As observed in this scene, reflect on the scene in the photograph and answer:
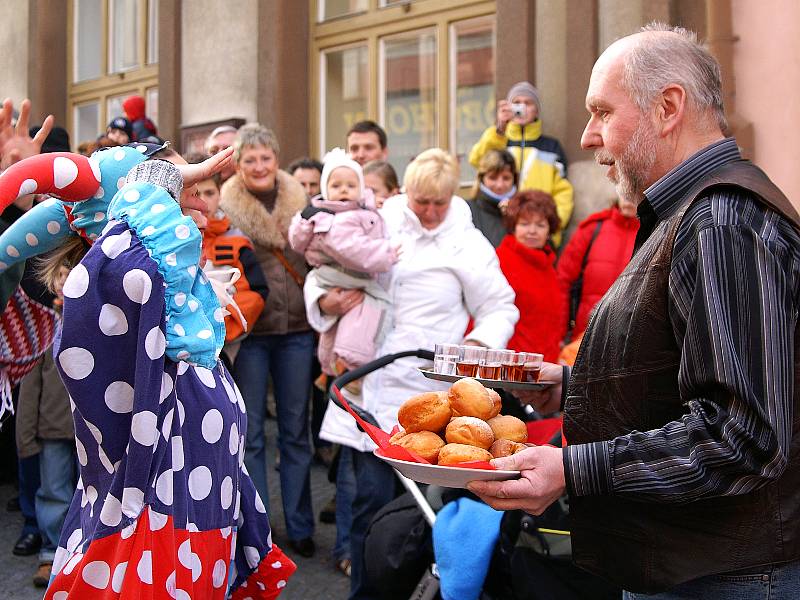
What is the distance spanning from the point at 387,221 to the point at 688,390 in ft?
11.5

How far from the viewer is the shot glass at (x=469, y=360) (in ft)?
8.66

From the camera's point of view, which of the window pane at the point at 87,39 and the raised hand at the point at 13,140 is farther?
the window pane at the point at 87,39

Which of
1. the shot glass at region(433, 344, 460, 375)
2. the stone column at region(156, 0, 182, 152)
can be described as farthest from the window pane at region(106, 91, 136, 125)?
the shot glass at region(433, 344, 460, 375)

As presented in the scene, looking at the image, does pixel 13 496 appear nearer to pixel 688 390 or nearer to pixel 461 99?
pixel 461 99

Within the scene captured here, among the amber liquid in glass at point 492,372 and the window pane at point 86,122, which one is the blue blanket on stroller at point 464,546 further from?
the window pane at point 86,122

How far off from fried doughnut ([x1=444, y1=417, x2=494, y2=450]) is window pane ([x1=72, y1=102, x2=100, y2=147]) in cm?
1216

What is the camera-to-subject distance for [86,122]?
13.5 m

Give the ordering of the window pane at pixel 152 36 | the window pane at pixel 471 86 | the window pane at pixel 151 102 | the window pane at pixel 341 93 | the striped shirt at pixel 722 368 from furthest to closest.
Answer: the window pane at pixel 152 36 < the window pane at pixel 151 102 < the window pane at pixel 341 93 < the window pane at pixel 471 86 < the striped shirt at pixel 722 368

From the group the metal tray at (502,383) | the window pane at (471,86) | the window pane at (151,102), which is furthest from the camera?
the window pane at (151,102)

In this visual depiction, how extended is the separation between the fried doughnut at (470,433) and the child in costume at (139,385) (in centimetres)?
70

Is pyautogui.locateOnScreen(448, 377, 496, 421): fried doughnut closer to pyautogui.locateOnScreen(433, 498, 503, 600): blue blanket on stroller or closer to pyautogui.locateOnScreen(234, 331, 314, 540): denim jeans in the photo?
pyautogui.locateOnScreen(433, 498, 503, 600): blue blanket on stroller

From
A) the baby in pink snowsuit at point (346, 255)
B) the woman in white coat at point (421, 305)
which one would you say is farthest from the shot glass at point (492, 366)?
the baby in pink snowsuit at point (346, 255)

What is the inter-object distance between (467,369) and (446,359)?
0.09 m

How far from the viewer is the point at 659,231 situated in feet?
6.50
